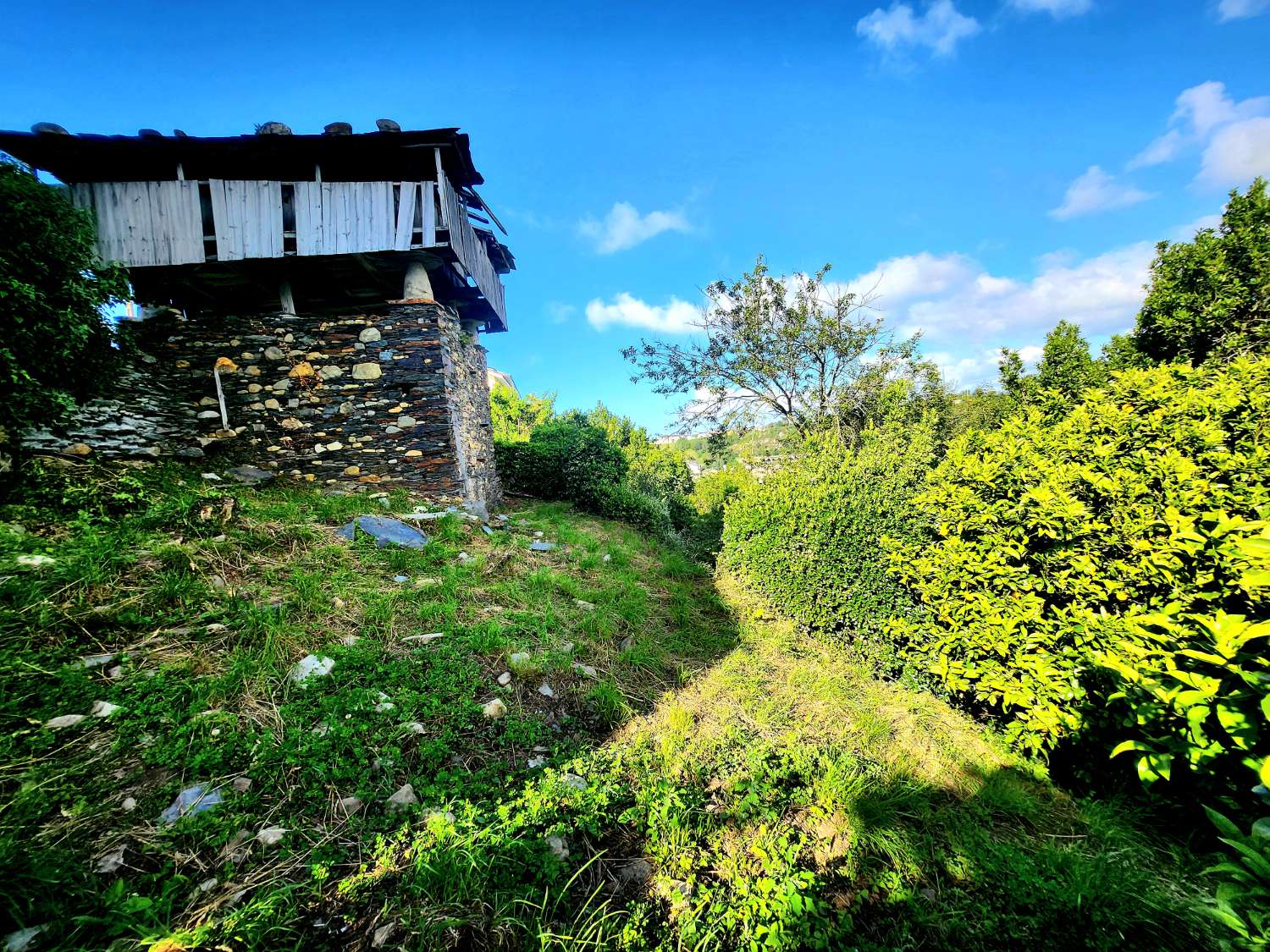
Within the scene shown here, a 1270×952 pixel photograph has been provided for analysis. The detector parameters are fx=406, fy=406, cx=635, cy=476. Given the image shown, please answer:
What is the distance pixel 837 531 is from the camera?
447 centimetres

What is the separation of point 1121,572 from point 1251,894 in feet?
6.15

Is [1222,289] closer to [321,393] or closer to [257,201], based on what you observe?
[321,393]

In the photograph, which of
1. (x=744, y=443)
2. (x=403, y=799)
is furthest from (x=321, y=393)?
(x=744, y=443)

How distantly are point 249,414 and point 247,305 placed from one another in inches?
142

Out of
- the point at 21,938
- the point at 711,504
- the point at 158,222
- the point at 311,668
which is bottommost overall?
the point at 21,938

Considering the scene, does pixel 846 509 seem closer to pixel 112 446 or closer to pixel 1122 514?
pixel 1122 514

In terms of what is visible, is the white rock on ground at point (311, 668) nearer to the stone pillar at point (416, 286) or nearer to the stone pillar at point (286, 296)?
the stone pillar at point (416, 286)

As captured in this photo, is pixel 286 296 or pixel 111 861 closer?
pixel 111 861

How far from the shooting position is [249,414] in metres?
6.36

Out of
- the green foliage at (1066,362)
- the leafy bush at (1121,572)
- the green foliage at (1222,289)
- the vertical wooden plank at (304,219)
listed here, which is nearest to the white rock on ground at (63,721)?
the leafy bush at (1121,572)

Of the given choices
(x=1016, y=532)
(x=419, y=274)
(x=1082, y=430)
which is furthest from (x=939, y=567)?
(x=419, y=274)

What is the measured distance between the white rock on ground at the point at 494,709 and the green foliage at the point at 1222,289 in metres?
13.8

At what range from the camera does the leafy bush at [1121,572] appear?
1897 millimetres

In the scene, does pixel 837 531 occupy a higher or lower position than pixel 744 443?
lower
